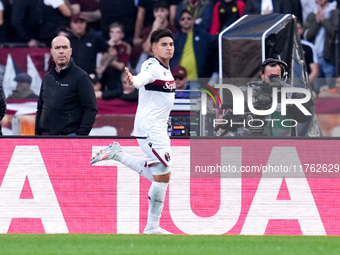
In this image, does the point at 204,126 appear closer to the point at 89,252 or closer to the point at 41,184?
the point at 41,184

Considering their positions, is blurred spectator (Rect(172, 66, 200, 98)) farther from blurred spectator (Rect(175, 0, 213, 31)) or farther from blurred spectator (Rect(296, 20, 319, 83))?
blurred spectator (Rect(296, 20, 319, 83))

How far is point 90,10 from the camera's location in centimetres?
1500

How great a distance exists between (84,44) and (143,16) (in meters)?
1.13

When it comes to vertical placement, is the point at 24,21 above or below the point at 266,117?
above

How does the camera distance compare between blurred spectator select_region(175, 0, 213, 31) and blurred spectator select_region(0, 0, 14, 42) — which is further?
blurred spectator select_region(0, 0, 14, 42)

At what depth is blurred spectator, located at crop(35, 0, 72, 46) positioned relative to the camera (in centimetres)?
1472


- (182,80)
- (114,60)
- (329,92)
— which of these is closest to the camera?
(329,92)

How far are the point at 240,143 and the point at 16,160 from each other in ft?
7.68

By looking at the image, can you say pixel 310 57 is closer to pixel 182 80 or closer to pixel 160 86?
pixel 182 80

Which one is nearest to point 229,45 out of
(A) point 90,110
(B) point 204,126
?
(B) point 204,126

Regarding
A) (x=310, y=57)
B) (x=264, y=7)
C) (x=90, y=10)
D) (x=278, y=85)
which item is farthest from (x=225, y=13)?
(x=278, y=85)

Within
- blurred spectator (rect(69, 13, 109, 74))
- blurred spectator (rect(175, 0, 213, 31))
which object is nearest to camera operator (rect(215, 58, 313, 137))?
blurred spectator (rect(175, 0, 213, 31))

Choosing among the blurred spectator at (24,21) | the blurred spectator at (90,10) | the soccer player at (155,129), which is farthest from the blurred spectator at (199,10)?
the soccer player at (155,129)

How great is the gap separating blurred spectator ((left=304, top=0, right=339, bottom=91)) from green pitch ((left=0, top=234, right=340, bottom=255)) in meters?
5.69
